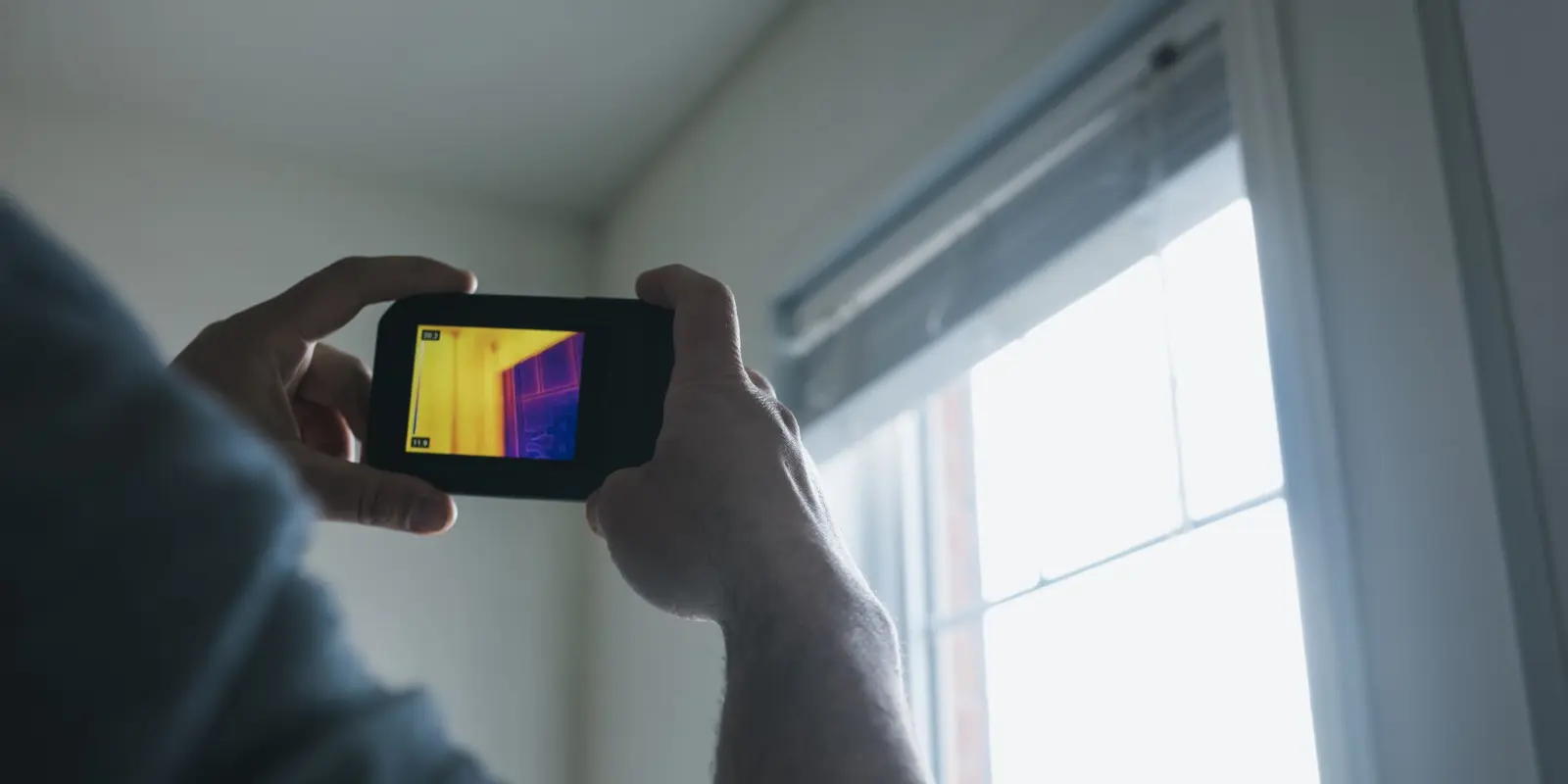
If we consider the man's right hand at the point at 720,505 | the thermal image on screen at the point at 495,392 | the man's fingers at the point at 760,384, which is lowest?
the man's right hand at the point at 720,505

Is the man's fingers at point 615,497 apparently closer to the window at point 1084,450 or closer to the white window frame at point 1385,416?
the white window frame at point 1385,416

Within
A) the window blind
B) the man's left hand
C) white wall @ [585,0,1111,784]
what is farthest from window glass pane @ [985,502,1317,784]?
the man's left hand

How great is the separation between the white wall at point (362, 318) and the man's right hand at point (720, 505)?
1514mm

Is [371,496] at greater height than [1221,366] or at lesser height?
lesser

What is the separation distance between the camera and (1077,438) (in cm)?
156

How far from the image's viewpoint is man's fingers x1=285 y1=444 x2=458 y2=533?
91cm

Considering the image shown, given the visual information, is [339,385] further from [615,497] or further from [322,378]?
[615,497]

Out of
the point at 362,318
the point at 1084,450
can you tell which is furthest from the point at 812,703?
the point at 362,318

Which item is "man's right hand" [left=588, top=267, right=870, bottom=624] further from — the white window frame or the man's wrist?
the white window frame

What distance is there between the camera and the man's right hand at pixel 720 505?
57 cm

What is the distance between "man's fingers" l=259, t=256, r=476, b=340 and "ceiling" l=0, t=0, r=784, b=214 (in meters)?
1.17

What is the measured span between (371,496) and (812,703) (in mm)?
524

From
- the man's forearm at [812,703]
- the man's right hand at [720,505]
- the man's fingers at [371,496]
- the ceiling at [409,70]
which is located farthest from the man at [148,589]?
the ceiling at [409,70]

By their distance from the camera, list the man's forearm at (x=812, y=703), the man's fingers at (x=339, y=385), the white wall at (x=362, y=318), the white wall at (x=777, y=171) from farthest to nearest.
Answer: the white wall at (x=362, y=318) < the white wall at (x=777, y=171) < the man's fingers at (x=339, y=385) < the man's forearm at (x=812, y=703)
